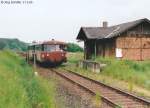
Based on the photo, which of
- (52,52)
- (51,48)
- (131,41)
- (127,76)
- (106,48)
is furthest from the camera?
(106,48)

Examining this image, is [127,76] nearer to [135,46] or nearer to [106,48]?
[135,46]

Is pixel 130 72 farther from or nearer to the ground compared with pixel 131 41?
nearer to the ground

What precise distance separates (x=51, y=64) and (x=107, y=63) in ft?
29.4

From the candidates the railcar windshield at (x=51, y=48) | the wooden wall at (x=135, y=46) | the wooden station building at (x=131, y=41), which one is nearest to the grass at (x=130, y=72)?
the wooden station building at (x=131, y=41)

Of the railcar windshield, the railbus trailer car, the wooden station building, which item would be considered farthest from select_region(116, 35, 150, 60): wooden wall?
the railcar windshield

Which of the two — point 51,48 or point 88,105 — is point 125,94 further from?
point 51,48

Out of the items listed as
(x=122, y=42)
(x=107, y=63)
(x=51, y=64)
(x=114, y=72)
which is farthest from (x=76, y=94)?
(x=51, y=64)

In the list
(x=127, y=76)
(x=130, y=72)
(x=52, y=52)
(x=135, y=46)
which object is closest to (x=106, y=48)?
(x=135, y=46)

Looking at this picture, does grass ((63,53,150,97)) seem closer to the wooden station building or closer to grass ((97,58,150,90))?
grass ((97,58,150,90))

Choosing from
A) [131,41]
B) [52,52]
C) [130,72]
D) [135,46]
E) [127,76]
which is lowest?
[127,76]

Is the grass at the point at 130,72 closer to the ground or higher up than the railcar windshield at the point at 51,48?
closer to the ground

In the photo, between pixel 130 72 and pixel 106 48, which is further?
pixel 106 48

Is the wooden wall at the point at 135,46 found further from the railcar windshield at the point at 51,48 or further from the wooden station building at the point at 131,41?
the railcar windshield at the point at 51,48

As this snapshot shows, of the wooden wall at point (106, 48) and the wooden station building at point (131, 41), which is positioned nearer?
the wooden station building at point (131, 41)
